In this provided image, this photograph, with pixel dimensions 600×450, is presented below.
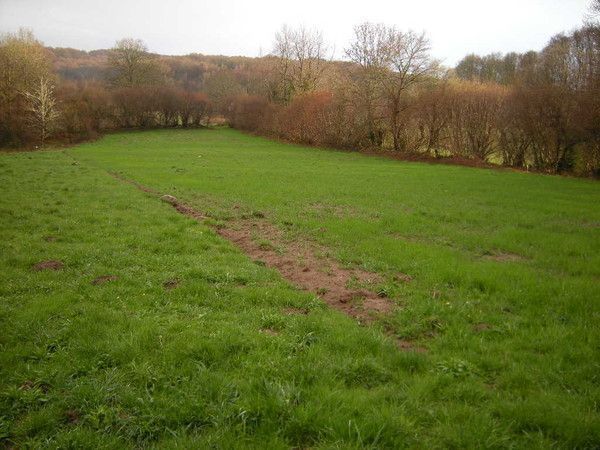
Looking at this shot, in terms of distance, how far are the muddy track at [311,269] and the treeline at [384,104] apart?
28.4 metres

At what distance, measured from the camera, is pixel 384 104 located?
146 feet

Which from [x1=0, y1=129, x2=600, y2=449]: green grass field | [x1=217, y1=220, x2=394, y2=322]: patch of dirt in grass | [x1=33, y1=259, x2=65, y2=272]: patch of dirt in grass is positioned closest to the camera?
[x1=0, y1=129, x2=600, y2=449]: green grass field

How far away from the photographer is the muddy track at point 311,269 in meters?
7.15

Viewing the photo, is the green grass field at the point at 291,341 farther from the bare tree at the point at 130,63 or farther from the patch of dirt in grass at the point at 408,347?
the bare tree at the point at 130,63

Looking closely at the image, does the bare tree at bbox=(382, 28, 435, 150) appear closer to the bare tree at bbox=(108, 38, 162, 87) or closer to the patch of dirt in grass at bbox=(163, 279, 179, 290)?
the patch of dirt in grass at bbox=(163, 279, 179, 290)

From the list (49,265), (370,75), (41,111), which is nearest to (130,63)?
(41,111)

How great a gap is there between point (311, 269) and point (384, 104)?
39891 mm

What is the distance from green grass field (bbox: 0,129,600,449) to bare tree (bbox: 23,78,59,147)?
4368cm

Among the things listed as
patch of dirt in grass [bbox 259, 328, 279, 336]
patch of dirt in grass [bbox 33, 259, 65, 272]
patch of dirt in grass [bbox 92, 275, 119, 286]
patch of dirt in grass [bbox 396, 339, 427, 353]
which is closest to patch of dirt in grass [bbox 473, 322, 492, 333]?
patch of dirt in grass [bbox 396, 339, 427, 353]

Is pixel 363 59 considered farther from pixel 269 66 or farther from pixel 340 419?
pixel 340 419

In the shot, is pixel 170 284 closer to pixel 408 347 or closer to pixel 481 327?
pixel 408 347

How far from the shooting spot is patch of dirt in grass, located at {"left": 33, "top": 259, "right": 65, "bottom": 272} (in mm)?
8195

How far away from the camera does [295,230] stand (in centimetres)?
1250

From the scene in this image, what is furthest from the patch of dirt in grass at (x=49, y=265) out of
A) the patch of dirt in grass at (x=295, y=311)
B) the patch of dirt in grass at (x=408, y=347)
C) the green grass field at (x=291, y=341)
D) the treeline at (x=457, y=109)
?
the treeline at (x=457, y=109)
